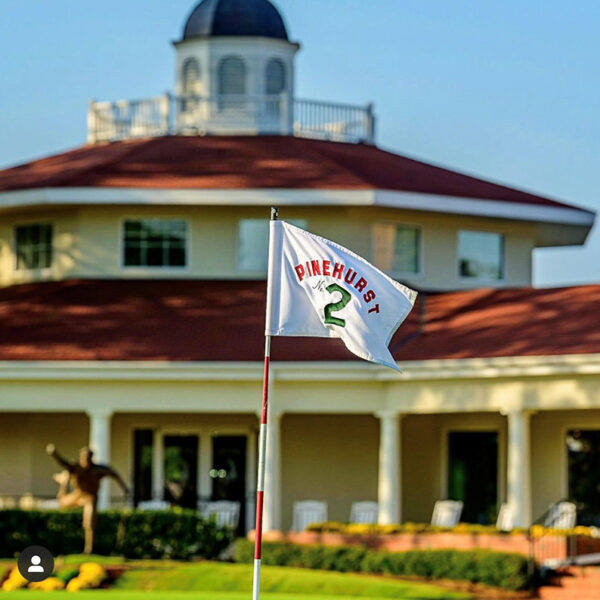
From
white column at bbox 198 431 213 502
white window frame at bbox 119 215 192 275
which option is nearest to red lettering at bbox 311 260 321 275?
white column at bbox 198 431 213 502

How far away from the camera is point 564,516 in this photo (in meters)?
31.8

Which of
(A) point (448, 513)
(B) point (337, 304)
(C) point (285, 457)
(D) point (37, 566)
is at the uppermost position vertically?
(B) point (337, 304)

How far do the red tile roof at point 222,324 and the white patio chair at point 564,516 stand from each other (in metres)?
2.88

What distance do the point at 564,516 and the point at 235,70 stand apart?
52.4 feet

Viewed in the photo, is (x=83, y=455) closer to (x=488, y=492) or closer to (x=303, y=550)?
(x=303, y=550)

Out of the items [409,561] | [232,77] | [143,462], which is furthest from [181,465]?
[232,77]

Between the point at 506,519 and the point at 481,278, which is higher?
the point at 481,278

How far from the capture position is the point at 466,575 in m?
28.2

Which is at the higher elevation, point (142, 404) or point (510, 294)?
point (510, 294)

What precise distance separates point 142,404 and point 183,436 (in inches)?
109

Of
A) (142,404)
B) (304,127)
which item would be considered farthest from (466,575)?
(304,127)

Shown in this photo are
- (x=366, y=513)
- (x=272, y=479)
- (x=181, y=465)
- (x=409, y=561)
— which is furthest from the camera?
(x=181, y=465)

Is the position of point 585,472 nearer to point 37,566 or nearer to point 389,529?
point 389,529

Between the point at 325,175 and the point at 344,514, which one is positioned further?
the point at 325,175
